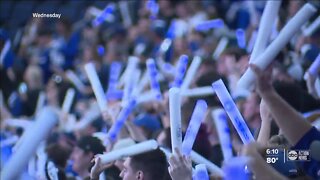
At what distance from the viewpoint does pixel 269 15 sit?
9.39 ft

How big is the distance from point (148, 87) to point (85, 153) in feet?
4.51

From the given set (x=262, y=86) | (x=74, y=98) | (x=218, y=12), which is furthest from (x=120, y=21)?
(x=262, y=86)

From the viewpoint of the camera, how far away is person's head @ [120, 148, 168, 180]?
3.27m

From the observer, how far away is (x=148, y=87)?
5215mm

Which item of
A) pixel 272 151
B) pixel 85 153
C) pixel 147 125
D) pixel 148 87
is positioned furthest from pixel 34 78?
pixel 272 151

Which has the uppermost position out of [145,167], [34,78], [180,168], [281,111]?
[281,111]

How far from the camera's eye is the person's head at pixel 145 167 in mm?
3268

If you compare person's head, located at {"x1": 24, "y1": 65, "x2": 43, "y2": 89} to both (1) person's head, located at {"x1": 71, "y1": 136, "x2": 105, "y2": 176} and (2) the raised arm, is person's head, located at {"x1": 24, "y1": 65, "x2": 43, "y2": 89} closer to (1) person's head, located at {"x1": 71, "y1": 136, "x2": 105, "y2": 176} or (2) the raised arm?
(1) person's head, located at {"x1": 71, "y1": 136, "x2": 105, "y2": 176}

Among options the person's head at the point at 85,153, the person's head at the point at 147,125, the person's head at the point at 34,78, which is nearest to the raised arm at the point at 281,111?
the person's head at the point at 85,153

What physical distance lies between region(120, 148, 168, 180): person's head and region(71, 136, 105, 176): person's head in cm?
56

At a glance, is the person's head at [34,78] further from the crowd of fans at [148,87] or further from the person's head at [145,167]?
the person's head at [145,167]

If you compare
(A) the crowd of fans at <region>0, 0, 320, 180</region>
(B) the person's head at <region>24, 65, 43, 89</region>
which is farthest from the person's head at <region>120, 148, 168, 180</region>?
(B) the person's head at <region>24, 65, 43, 89</region>

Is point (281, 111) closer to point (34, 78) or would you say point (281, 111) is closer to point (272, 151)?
point (272, 151)

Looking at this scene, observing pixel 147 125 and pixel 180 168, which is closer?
pixel 180 168
